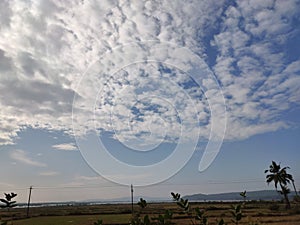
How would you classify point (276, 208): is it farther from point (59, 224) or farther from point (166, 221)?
point (166, 221)

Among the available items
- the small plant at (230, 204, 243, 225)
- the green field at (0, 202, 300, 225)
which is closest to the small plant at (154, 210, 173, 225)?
the small plant at (230, 204, 243, 225)

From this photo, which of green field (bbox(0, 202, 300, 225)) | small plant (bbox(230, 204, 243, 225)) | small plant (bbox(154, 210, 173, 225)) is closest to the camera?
small plant (bbox(154, 210, 173, 225))

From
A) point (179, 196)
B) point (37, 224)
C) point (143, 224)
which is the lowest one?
point (143, 224)

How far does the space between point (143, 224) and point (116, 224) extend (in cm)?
3737

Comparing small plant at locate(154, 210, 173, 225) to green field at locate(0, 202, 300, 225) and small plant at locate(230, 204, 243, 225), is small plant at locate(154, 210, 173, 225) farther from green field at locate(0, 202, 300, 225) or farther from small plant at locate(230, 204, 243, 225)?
green field at locate(0, 202, 300, 225)

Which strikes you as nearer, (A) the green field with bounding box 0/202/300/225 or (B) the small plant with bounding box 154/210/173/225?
(B) the small plant with bounding box 154/210/173/225

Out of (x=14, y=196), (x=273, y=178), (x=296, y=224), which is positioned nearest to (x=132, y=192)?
(x=273, y=178)

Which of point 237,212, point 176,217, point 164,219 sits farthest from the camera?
point 176,217

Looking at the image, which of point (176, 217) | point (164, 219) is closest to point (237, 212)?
point (164, 219)

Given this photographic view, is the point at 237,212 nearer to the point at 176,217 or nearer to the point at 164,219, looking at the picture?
the point at 164,219

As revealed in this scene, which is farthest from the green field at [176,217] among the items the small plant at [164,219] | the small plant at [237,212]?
the small plant at [164,219]

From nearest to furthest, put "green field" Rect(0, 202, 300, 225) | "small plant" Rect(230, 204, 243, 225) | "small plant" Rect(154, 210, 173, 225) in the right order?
"small plant" Rect(154, 210, 173, 225) → "small plant" Rect(230, 204, 243, 225) → "green field" Rect(0, 202, 300, 225)

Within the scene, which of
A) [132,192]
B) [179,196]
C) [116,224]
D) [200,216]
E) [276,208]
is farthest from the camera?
[132,192]

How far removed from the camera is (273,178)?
6175 cm
